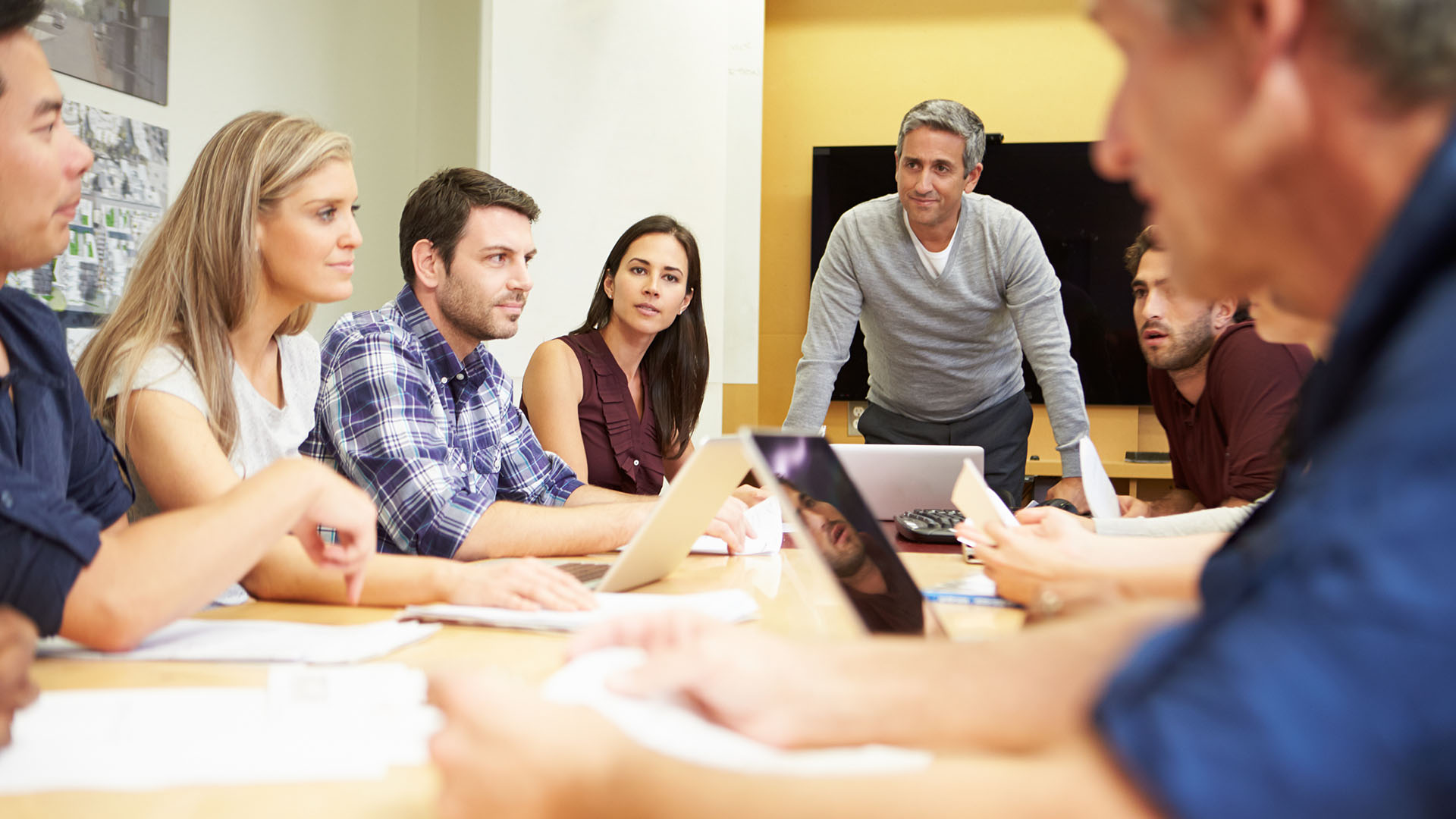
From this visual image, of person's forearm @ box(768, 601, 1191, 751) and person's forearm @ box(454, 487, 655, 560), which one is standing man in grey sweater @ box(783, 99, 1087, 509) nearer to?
person's forearm @ box(454, 487, 655, 560)

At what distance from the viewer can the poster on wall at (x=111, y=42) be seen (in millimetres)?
2467

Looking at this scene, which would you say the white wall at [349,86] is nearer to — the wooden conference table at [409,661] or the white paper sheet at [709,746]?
the wooden conference table at [409,661]

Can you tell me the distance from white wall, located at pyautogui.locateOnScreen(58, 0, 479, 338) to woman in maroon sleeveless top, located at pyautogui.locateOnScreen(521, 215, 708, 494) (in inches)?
49.2

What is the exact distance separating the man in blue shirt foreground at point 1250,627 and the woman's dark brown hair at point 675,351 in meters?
2.45

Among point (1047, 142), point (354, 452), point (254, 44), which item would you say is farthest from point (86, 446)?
point (1047, 142)

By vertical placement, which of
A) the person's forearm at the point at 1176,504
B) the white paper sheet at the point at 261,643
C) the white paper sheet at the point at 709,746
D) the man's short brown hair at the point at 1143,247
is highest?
the man's short brown hair at the point at 1143,247

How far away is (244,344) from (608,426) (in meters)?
1.23

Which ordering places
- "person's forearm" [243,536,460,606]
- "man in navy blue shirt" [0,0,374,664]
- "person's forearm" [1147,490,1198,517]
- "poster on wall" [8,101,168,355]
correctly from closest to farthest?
"man in navy blue shirt" [0,0,374,664] < "person's forearm" [243,536,460,606] < "person's forearm" [1147,490,1198,517] < "poster on wall" [8,101,168,355]

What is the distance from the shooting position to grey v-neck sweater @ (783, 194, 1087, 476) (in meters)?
3.12

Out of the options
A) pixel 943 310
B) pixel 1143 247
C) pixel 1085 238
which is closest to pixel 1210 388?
pixel 1143 247

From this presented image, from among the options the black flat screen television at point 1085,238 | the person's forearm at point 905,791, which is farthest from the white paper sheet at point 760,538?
the black flat screen television at point 1085,238

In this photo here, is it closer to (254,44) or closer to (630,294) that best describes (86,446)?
(630,294)

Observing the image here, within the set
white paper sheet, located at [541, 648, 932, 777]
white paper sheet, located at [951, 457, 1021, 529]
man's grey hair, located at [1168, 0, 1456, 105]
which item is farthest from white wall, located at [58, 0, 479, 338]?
man's grey hair, located at [1168, 0, 1456, 105]

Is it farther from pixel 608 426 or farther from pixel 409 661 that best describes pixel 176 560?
pixel 608 426
